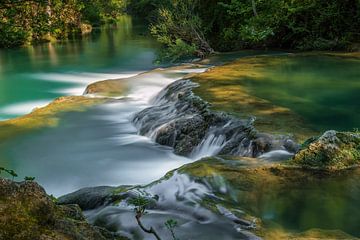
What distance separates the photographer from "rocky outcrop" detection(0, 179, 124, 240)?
2729mm

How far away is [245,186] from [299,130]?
10.1 ft

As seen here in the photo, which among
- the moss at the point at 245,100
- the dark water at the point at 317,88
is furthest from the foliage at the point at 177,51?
the moss at the point at 245,100

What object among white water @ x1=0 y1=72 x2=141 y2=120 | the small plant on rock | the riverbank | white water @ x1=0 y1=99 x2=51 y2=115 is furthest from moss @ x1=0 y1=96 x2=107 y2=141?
the small plant on rock

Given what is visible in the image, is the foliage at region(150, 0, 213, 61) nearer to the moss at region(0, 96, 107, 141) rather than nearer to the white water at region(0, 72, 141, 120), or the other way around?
the white water at region(0, 72, 141, 120)

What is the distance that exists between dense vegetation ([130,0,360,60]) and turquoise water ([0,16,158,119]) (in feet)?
8.70

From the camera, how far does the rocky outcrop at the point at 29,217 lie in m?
2.73

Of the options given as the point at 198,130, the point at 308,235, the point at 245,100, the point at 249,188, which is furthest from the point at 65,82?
the point at 308,235

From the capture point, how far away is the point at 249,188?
576 cm

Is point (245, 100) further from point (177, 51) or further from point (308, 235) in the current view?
point (177, 51)

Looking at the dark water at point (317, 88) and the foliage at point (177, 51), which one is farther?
the foliage at point (177, 51)

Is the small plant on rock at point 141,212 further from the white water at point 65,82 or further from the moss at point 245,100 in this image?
the white water at point 65,82

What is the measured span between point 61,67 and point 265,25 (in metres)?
10.5

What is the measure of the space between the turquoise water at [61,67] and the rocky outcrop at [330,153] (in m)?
10.9

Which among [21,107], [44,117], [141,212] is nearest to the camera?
[141,212]
